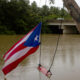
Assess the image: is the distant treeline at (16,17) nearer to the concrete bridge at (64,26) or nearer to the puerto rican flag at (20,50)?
the concrete bridge at (64,26)

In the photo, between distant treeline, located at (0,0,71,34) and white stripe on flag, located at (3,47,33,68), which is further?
distant treeline, located at (0,0,71,34)

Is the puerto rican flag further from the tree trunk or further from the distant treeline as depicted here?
the distant treeline

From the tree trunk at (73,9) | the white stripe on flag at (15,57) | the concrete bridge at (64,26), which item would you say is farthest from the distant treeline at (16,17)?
the tree trunk at (73,9)

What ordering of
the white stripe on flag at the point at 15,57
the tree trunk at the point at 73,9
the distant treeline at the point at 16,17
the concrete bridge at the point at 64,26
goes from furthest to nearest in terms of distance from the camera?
the concrete bridge at the point at 64,26 < the distant treeline at the point at 16,17 < the white stripe on flag at the point at 15,57 < the tree trunk at the point at 73,9

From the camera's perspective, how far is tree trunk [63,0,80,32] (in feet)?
10.3

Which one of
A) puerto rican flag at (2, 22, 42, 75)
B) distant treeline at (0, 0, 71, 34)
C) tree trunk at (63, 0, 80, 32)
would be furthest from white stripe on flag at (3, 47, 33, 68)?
distant treeline at (0, 0, 71, 34)

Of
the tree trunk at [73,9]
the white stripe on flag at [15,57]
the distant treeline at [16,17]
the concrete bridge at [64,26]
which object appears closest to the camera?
the tree trunk at [73,9]

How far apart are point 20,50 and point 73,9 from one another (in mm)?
1372

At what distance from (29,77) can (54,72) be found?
0.98 meters

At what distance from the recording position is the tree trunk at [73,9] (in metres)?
→ 3.13

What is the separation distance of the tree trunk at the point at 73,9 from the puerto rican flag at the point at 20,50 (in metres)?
1.14

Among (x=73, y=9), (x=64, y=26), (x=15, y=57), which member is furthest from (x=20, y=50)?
(x=64, y=26)

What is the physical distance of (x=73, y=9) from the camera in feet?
10.6

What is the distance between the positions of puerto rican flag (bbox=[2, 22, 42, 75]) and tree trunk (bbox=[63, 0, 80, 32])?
45.0 inches
